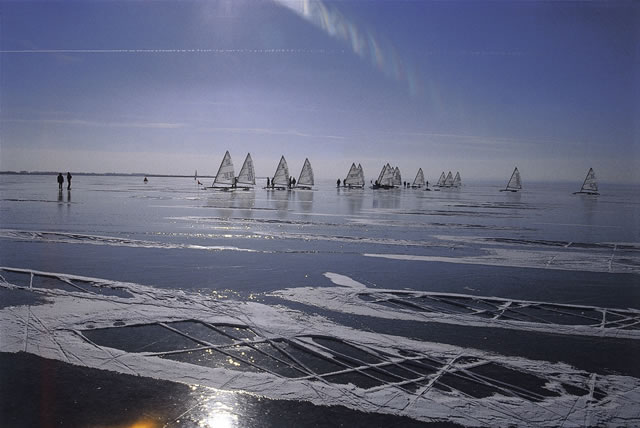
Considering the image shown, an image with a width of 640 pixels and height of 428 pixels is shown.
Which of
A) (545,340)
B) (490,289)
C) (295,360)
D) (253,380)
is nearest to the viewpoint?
(253,380)

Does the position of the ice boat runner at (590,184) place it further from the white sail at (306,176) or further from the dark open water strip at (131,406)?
the dark open water strip at (131,406)

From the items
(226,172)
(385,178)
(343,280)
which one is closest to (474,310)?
(343,280)

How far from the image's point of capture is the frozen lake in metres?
4.64

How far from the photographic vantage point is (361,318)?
274 inches

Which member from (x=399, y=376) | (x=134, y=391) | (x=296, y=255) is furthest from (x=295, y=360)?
(x=296, y=255)

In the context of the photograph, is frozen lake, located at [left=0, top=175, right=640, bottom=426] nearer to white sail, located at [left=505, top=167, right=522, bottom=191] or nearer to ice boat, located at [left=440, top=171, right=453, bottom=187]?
white sail, located at [left=505, top=167, right=522, bottom=191]

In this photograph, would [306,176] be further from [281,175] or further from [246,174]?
[246,174]

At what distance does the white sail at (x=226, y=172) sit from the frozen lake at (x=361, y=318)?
4256 cm

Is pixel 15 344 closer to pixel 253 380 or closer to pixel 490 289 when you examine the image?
pixel 253 380

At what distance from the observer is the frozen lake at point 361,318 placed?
4.64 meters

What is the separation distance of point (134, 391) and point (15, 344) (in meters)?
2.12

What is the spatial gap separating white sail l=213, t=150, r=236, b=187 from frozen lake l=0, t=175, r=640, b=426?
1676 inches

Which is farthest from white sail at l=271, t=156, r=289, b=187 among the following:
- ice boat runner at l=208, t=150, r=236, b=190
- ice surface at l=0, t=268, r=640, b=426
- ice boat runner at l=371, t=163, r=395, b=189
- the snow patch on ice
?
ice surface at l=0, t=268, r=640, b=426

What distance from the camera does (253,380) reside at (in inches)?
186
